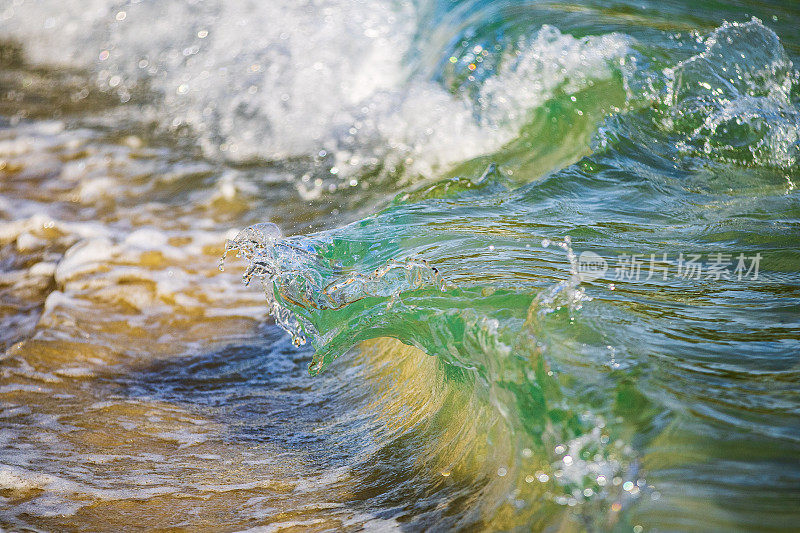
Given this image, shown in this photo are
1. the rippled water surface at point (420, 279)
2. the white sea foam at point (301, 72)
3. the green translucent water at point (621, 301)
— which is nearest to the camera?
the green translucent water at point (621, 301)

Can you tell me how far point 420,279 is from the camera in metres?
2.30

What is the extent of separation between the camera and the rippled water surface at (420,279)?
1.78m

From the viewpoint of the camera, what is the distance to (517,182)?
3.69 meters

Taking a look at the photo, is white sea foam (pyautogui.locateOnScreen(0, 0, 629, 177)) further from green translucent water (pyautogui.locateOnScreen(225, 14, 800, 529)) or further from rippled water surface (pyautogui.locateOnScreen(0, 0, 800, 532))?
green translucent water (pyautogui.locateOnScreen(225, 14, 800, 529))

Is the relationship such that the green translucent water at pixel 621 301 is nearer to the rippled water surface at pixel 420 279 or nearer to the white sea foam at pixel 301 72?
the rippled water surface at pixel 420 279

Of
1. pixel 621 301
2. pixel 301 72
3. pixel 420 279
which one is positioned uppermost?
pixel 301 72

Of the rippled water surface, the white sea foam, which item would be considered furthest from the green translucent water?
the white sea foam

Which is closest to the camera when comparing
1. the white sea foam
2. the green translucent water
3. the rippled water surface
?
the green translucent water

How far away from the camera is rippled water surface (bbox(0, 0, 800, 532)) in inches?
70.0

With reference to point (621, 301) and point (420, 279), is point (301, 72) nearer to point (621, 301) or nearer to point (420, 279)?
point (420, 279)

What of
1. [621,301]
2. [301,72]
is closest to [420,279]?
[621,301]

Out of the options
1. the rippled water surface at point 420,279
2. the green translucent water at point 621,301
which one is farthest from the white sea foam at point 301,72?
the green translucent water at point 621,301

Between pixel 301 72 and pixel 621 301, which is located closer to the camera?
pixel 621 301

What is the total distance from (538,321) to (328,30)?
175 inches
